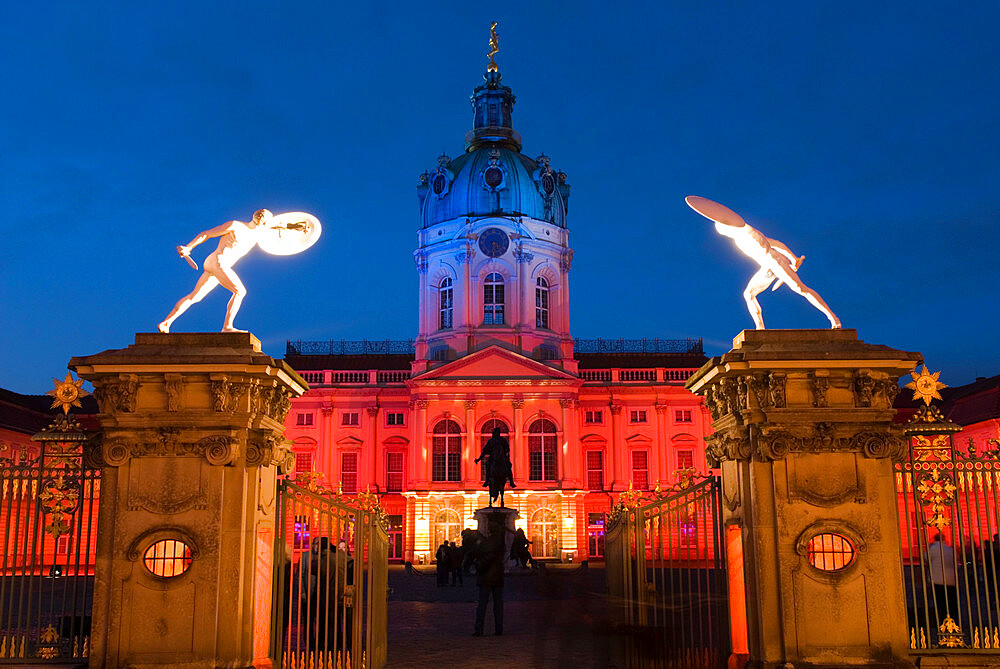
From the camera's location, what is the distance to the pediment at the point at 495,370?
49406 millimetres

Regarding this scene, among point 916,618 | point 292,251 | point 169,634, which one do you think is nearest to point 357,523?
point 169,634

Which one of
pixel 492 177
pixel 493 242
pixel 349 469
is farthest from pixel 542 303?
pixel 349 469

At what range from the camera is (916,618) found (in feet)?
32.8

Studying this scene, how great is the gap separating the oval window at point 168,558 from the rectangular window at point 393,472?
4239 cm

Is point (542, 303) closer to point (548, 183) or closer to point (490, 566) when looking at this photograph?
point (548, 183)

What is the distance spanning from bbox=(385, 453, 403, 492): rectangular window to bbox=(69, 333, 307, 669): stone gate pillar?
1667 inches

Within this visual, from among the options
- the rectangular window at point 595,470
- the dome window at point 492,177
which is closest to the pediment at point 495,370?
the rectangular window at point 595,470

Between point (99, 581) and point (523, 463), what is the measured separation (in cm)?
4008

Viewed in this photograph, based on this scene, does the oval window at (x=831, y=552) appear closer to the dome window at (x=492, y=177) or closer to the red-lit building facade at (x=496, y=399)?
the red-lit building facade at (x=496, y=399)

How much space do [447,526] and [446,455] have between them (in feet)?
11.7

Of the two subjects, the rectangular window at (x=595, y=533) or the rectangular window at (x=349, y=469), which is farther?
the rectangular window at (x=349, y=469)

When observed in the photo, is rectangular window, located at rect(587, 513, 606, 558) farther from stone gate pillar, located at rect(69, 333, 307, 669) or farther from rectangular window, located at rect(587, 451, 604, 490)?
stone gate pillar, located at rect(69, 333, 307, 669)

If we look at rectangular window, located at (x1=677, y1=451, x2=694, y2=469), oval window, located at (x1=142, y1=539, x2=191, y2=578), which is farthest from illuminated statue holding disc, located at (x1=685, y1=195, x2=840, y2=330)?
rectangular window, located at (x1=677, y1=451, x2=694, y2=469)

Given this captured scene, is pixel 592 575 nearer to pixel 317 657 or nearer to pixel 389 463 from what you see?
pixel 389 463
